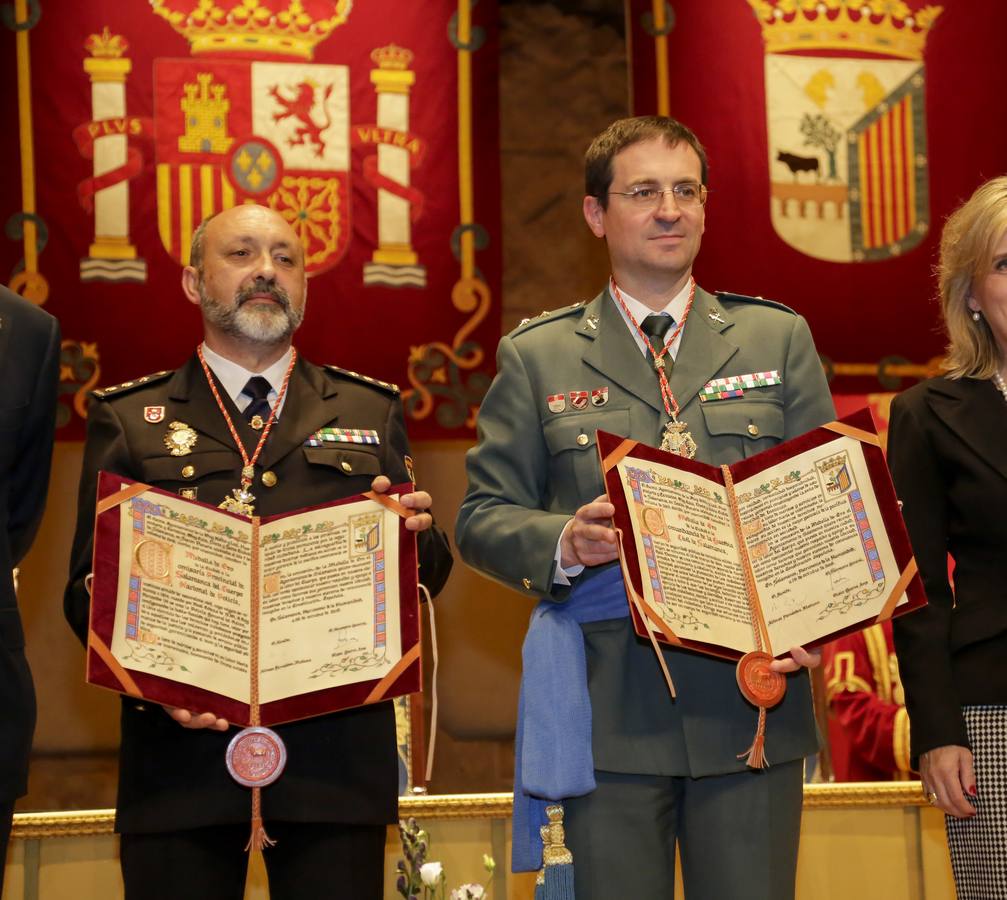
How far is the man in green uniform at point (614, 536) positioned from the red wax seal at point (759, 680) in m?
0.02

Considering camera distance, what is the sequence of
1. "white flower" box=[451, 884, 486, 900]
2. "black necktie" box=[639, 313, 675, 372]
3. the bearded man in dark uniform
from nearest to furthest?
the bearded man in dark uniform → "black necktie" box=[639, 313, 675, 372] → "white flower" box=[451, 884, 486, 900]

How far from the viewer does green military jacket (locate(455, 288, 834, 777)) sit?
2.32 meters

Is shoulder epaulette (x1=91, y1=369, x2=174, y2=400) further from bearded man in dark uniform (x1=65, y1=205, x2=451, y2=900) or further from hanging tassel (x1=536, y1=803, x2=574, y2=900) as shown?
hanging tassel (x1=536, y1=803, x2=574, y2=900)

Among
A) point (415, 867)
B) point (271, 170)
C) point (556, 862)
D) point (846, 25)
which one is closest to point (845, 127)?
point (846, 25)

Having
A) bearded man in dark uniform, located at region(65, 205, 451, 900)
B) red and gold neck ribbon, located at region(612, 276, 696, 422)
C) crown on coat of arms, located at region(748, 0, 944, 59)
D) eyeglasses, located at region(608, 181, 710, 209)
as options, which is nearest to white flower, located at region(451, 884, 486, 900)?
bearded man in dark uniform, located at region(65, 205, 451, 900)

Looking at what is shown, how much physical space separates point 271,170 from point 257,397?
219 cm

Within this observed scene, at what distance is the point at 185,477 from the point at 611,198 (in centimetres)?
98

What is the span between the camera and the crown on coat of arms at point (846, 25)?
201 inches

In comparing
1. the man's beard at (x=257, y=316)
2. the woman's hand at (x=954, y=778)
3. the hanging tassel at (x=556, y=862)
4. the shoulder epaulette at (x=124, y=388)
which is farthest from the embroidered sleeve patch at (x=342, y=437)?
the woman's hand at (x=954, y=778)

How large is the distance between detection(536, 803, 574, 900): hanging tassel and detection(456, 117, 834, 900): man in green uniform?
23mm

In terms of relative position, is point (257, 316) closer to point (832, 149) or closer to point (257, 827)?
point (257, 827)

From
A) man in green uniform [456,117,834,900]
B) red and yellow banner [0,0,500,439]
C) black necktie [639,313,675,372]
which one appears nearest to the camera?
man in green uniform [456,117,834,900]

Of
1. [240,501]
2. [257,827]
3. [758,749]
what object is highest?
[240,501]

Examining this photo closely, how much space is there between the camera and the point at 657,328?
262 centimetres
